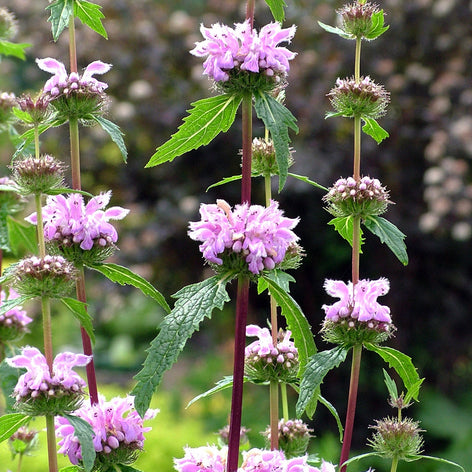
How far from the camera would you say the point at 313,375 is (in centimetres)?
124

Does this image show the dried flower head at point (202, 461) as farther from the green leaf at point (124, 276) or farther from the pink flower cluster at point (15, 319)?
the pink flower cluster at point (15, 319)

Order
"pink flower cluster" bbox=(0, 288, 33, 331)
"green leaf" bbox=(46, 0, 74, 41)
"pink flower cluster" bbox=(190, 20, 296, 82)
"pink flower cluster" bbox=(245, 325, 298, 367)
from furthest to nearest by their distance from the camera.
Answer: "pink flower cluster" bbox=(0, 288, 33, 331) → "pink flower cluster" bbox=(245, 325, 298, 367) → "green leaf" bbox=(46, 0, 74, 41) → "pink flower cluster" bbox=(190, 20, 296, 82)

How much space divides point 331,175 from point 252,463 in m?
4.28

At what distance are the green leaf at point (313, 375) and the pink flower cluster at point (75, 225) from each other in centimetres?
41

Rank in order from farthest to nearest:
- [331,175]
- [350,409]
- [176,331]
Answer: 1. [331,175]
2. [350,409]
3. [176,331]

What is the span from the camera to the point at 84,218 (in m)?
1.39

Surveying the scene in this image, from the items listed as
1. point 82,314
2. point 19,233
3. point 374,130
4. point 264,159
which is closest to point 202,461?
point 82,314

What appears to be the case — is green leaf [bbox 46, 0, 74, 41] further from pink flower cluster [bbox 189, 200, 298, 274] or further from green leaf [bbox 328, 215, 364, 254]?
green leaf [bbox 328, 215, 364, 254]

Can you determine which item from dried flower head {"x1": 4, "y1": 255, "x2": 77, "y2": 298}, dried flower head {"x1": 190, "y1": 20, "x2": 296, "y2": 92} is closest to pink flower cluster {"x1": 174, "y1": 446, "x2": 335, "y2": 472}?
dried flower head {"x1": 4, "y1": 255, "x2": 77, "y2": 298}

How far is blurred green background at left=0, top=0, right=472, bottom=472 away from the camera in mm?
5379

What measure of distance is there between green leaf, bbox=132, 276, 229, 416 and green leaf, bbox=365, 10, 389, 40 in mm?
538

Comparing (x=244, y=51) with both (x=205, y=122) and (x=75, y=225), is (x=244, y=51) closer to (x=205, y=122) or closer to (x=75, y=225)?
(x=205, y=122)

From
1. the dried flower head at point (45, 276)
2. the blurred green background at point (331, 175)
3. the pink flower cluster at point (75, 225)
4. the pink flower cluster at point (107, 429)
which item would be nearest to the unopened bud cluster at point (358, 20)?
the pink flower cluster at point (75, 225)

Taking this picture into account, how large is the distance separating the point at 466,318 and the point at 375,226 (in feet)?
14.9
